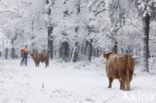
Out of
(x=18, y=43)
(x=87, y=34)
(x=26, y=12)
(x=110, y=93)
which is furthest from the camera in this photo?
(x=18, y=43)

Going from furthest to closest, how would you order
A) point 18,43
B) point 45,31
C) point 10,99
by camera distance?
point 18,43, point 45,31, point 10,99

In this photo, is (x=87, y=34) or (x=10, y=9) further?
(x=87, y=34)

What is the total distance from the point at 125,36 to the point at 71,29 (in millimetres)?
6532

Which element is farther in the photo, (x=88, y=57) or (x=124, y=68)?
(x=88, y=57)

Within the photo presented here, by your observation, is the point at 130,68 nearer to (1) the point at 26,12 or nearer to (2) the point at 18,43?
(1) the point at 26,12

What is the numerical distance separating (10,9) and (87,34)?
9474mm

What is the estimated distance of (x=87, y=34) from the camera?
21984 millimetres

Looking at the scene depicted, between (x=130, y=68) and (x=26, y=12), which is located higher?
(x=26, y=12)

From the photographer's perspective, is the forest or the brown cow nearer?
the forest

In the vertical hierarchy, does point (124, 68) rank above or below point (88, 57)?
above

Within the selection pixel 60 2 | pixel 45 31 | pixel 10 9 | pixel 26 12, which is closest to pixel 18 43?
pixel 45 31

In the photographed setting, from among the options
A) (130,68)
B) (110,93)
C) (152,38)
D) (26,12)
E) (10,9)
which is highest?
(26,12)

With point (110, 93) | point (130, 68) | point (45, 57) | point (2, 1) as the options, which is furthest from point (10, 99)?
point (45, 57)

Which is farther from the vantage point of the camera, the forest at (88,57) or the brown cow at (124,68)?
the brown cow at (124,68)
